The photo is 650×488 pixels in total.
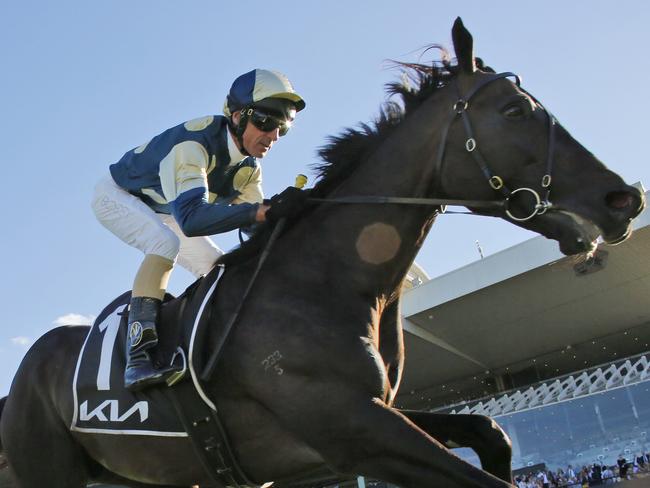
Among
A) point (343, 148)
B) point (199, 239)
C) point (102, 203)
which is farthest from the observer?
point (199, 239)

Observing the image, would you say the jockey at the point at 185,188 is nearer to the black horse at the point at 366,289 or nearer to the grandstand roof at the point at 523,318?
the black horse at the point at 366,289

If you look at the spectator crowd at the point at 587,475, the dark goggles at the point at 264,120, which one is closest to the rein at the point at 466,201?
the dark goggles at the point at 264,120

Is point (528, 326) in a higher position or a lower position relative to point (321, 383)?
higher

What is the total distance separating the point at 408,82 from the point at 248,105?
0.92 meters

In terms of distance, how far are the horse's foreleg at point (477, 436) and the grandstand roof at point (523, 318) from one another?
1887 centimetres

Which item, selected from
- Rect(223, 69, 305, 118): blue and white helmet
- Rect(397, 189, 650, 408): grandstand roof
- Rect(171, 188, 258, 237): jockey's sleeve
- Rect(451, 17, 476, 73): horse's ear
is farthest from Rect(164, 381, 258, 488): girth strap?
Rect(397, 189, 650, 408): grandstand roof

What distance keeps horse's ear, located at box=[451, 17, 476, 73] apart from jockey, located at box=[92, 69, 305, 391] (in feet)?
3.13

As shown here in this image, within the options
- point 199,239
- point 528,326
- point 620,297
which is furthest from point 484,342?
point 199,239

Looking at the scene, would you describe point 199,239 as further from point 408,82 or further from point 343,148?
point 408,82

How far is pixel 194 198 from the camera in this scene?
3623 millimetres

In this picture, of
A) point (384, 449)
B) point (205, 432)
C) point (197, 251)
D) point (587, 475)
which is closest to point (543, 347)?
point (587, 475)

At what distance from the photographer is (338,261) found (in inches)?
140

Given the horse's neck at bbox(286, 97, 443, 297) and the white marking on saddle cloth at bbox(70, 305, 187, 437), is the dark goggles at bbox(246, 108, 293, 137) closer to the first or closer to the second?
the horse's neck at bbox(286, 97, 443, 297)

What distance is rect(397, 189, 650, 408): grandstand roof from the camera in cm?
2542
